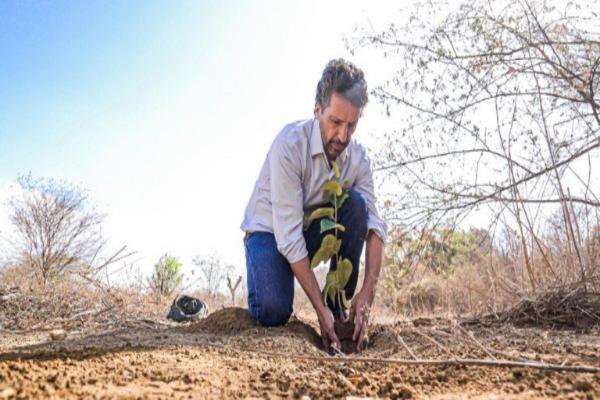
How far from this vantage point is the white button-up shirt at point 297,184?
217 centimetres

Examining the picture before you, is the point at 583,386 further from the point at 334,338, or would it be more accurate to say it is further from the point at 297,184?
the point at 297,184

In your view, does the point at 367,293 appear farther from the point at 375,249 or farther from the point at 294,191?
the point at 294,191

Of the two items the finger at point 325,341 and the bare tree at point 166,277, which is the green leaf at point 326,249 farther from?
the bare tree at point 166,277

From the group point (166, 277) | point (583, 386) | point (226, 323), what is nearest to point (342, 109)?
point (226, 323)

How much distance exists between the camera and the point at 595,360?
1276 mm

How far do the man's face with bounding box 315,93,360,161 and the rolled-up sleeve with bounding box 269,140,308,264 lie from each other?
0.19 meters

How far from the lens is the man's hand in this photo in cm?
202

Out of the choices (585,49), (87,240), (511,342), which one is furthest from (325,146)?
(87,240)

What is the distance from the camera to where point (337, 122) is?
2199 mm

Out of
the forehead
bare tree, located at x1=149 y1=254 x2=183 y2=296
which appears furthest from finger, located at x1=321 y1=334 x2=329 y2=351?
bare tree, located at x1=149 y1=254 x2=183 y2=296

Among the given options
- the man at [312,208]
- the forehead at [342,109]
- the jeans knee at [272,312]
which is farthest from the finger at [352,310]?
the forehead at [342,109]

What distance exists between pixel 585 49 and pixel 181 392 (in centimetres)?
360

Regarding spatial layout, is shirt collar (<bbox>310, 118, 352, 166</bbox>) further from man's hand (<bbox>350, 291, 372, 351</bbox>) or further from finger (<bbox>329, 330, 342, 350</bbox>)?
finger (<bbox>329, 330, 342, 350</bbox>)

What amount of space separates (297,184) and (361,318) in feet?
2.32
